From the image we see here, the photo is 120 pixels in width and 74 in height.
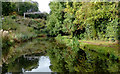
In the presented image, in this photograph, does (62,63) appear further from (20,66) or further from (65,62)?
(20,66)

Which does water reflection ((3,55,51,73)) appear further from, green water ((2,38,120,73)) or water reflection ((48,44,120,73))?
water reflection ((48,44,120,73))

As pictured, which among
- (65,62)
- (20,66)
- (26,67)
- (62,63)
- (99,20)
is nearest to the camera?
(26,67)

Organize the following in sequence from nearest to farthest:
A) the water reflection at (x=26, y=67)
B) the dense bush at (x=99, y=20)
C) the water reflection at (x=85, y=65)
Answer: the water reflection at (x=85, y=65) → the water reflection at (x=26, y=67) → the dense bush at (x=99, y=20)

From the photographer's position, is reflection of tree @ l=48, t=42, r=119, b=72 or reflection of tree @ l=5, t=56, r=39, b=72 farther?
reflection of tree @ l=5, t=56, r=39, b=72

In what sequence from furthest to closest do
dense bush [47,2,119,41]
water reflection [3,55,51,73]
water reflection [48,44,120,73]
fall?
dense bush [47,2,119,41], water reflection [3,55,51,73], water reflection [48,44,120,73]

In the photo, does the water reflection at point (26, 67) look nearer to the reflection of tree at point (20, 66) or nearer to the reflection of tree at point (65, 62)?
the reflection of tree at point (20, 66)

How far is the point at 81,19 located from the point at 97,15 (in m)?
2.21

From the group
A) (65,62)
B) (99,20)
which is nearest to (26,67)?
(65,62)

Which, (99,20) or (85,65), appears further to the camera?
(99,20)

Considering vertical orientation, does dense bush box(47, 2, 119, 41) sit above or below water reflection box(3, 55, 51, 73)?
above

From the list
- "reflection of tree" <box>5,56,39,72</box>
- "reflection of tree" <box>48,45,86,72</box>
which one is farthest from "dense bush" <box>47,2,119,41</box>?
"reflection of tree" <box>5,56,39,72</box>

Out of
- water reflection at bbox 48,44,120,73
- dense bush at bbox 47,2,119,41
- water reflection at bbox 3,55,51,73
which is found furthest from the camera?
dense bush at bbox 47,2,119,41

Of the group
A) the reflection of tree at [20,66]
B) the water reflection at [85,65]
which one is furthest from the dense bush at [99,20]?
the reflection of tree at [20,66]

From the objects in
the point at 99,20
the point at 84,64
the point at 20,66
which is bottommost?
the point at 20,66
